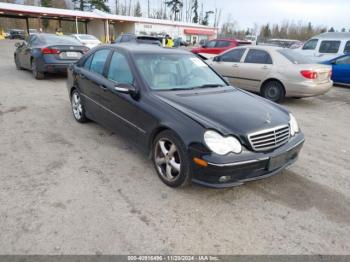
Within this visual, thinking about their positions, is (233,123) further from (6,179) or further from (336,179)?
(6,179)

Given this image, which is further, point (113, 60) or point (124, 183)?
point (113, 60)

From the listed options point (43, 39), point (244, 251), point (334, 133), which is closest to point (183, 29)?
point (43, 39)

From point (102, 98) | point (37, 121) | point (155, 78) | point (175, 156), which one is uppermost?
point (155, 78)

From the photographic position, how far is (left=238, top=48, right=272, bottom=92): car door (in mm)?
7898

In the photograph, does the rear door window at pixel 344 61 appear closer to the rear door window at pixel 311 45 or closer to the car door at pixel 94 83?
the rear door window at pixel 311 45

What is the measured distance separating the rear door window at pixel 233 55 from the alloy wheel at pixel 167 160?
605cm

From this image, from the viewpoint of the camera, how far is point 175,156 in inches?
128

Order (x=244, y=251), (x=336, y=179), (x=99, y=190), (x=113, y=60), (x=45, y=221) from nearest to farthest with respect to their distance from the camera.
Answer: (x=244, y=251) → (x=45, y=221) → (x=99, y=190) → (x=336, y=179) → (x=113, y=60)

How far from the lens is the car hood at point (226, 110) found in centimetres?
302

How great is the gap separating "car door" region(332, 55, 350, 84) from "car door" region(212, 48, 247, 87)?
4671 mm

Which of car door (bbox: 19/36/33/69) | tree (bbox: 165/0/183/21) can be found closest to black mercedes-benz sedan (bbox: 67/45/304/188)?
car door (bbox: 19/36/33/69)

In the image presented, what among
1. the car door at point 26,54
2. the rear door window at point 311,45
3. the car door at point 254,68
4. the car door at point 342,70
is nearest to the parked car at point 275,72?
the car door at point 254,68

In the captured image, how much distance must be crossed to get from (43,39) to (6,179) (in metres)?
7.85

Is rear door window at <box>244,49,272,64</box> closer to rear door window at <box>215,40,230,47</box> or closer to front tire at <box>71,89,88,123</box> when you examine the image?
front tire at <box>71,89,88,123</box>
